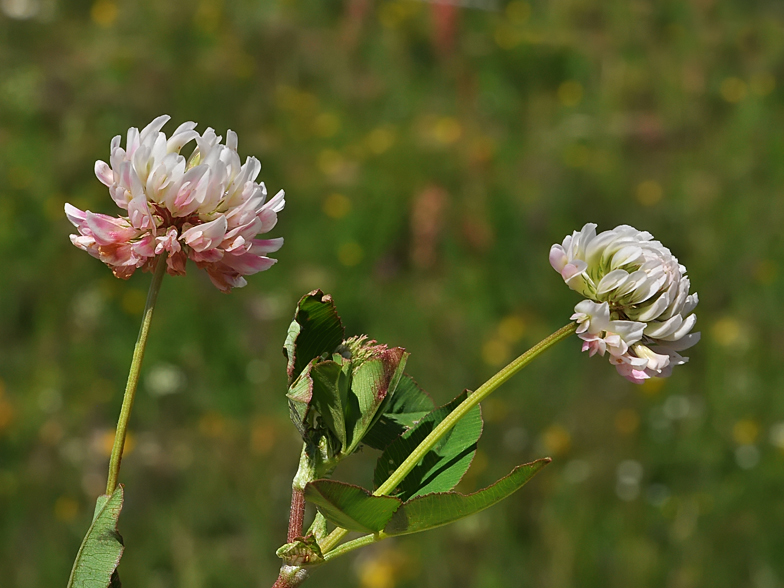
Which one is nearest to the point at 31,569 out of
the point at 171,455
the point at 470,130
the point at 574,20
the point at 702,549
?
the point at 171,455

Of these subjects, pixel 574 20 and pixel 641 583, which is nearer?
pixel 641 583

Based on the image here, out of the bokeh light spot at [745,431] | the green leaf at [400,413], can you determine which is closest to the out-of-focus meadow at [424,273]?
the bokeh light spot at [745,431]

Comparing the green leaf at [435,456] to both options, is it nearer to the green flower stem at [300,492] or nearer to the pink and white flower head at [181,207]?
the green flower stem at [300,492]

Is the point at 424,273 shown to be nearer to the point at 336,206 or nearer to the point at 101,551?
the point at 336,206

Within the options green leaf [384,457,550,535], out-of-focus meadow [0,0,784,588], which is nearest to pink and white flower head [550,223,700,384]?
green leaf [384,457,550,535]

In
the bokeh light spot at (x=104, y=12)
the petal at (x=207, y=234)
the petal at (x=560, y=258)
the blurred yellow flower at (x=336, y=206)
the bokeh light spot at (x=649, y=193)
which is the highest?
the petal at (x=207, y=234)

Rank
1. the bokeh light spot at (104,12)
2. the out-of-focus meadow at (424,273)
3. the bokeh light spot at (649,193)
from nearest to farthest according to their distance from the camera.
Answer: the out-of-focus meadow at (424,273) < the bokeh light spot at (649,193) < the bokeh light spot at (104,12)

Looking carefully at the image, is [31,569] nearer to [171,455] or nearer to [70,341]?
[171,455]
